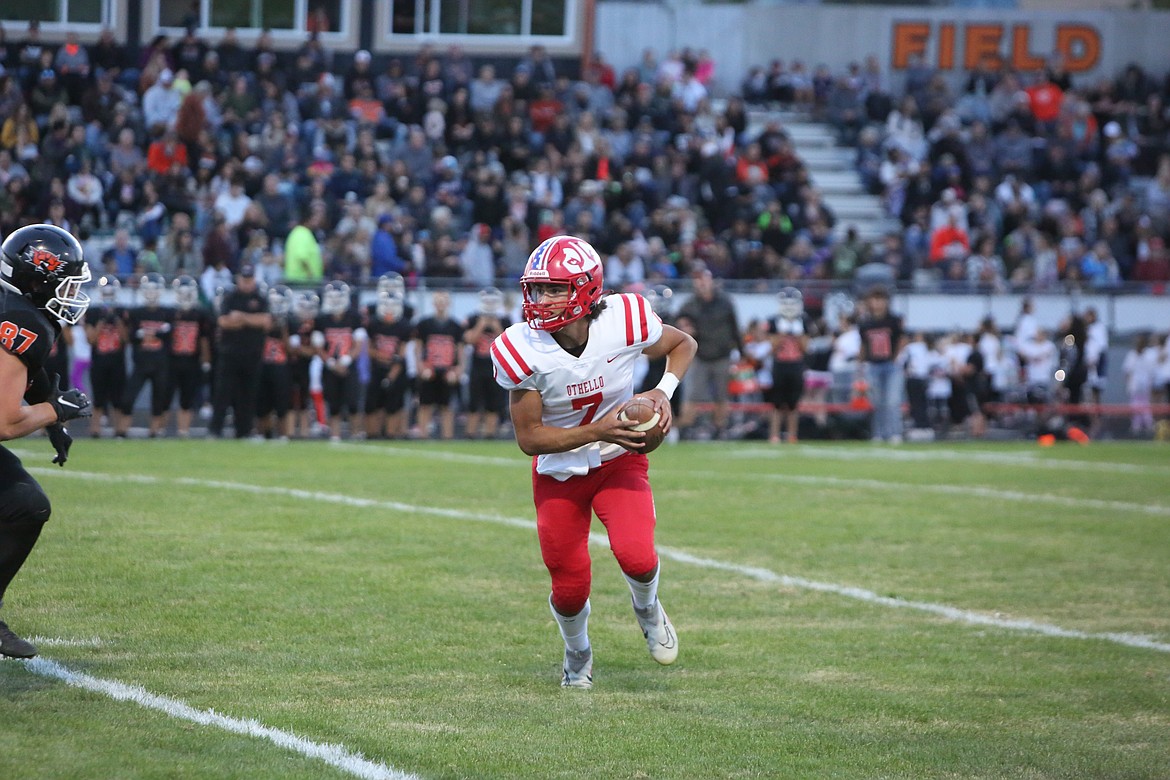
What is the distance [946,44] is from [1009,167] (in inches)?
193

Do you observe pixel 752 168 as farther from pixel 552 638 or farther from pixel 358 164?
pixel 552 638

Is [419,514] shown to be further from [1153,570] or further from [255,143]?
[255,143]

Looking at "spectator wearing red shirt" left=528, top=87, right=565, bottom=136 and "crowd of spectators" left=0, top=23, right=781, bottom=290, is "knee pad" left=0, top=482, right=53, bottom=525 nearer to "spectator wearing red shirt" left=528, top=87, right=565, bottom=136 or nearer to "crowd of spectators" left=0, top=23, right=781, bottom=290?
"crowd of spectators" left=0, top=23, right=781, bottom=290

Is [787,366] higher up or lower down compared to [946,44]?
lower down

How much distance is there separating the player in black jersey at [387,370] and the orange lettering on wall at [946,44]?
1627cm

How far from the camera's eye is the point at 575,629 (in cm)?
565

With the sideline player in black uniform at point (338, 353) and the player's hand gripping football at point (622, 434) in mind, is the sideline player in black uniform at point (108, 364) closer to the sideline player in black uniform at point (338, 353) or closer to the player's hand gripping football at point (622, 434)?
the sideline player in black uniform at point (338, 353)

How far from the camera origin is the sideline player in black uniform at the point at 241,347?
16.1m

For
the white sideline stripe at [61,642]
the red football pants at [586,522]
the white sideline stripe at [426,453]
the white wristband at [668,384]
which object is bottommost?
the white sideline stripe at [426,453]

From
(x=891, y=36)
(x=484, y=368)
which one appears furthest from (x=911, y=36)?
(x=484, y=368)

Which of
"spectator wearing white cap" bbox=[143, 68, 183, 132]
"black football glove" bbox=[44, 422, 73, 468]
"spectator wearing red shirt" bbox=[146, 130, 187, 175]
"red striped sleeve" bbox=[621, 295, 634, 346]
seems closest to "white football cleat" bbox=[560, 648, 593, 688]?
"red striped sleeve" bbox=[621, 295, 634, 346]

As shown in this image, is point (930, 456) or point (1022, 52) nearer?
point (930, 456)

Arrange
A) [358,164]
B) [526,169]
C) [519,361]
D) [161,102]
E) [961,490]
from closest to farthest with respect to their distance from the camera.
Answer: [519,361]
[961,490]
[358,164]
[161,102]
[526,169]

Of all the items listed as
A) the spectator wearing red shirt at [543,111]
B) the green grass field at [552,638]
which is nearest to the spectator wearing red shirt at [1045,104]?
the spectator wearing red shirt at [543,111]
